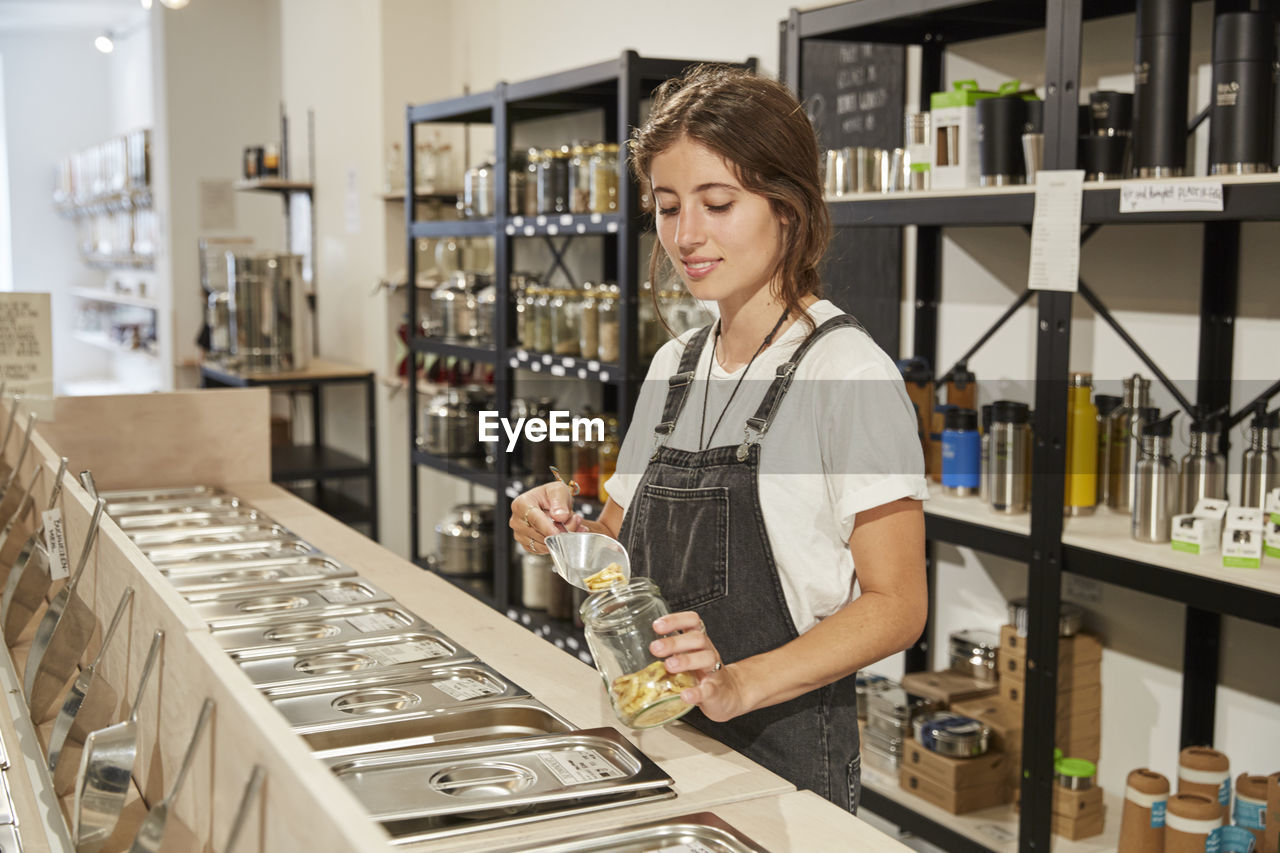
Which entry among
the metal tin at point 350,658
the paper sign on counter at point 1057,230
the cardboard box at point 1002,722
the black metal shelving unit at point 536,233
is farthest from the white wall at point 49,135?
the paper sign on counter at point 1057,230

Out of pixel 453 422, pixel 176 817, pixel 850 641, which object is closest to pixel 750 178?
pixel 850 641

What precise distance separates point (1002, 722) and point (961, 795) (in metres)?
0.21

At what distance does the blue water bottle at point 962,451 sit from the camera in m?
2.84

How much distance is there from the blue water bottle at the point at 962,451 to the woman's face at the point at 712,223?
148 cm

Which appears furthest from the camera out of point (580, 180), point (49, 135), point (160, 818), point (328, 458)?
point (49, 135)

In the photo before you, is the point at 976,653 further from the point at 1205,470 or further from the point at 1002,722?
the point at 1205,470

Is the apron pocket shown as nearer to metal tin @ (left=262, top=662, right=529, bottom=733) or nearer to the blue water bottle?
metal tin @ (left=262, top=662, right=529, bottom=733)

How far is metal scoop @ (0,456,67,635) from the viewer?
6.84 ft

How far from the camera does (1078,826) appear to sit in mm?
2715

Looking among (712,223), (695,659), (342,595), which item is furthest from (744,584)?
(342,595)

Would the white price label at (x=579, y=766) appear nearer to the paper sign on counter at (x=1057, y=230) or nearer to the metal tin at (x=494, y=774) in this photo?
the metal tin at (x=494, y=774)

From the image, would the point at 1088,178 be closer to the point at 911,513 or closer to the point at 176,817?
the point at 911,513

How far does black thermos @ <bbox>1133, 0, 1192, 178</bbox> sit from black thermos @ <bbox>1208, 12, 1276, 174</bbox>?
99mm

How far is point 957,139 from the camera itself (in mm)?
2695
